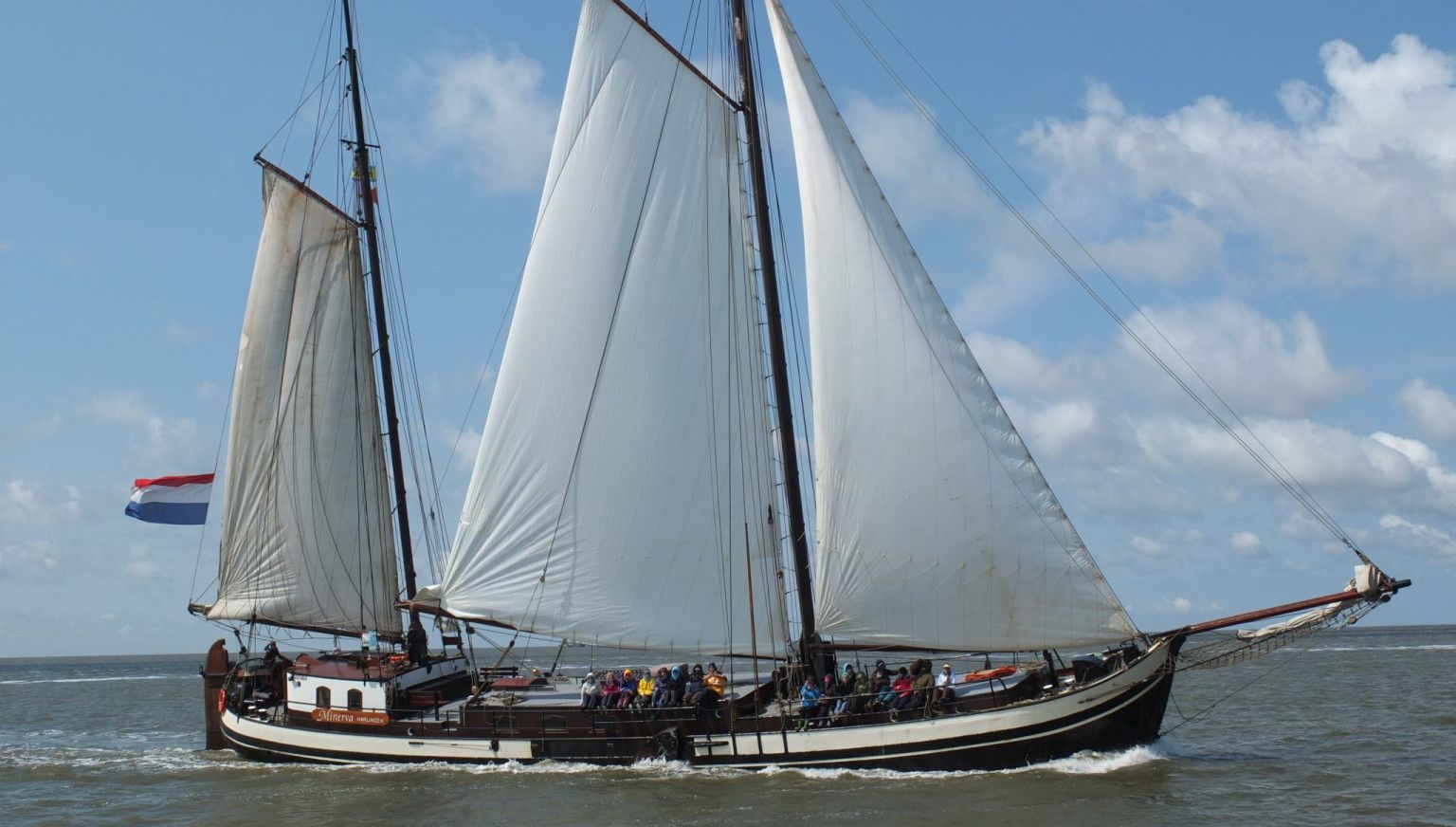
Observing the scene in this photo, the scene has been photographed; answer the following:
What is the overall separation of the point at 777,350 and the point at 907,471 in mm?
4911

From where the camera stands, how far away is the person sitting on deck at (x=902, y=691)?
28.3 meters

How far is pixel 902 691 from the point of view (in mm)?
28312

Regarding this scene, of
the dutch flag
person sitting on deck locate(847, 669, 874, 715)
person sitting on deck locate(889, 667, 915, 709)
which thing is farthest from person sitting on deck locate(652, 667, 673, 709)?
the dutch flag

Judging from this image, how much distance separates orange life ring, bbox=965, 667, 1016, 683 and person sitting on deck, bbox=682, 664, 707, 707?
248 inches

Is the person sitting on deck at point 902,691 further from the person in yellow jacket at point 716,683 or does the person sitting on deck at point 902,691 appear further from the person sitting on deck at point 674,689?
the person sitting on deck at point 674,689

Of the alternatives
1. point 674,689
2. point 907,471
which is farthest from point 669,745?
point 907,471

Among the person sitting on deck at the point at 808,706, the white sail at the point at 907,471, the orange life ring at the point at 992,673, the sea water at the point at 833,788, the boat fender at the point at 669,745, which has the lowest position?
the sea water at the point at 833,788

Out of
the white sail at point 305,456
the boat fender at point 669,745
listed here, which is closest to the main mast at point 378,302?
the white sail at point 305,456

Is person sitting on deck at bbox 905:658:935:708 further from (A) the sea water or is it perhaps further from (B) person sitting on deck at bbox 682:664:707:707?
(B) person sitting on deck at bbox 682:664:707:707

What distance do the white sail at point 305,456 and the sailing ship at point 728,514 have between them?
14.2ft

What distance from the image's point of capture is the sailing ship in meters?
28.2

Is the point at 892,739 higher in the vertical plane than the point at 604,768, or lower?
higher

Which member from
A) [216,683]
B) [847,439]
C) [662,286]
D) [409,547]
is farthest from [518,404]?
[216,683]

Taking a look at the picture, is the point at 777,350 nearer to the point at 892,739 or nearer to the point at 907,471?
the point at 907,471
